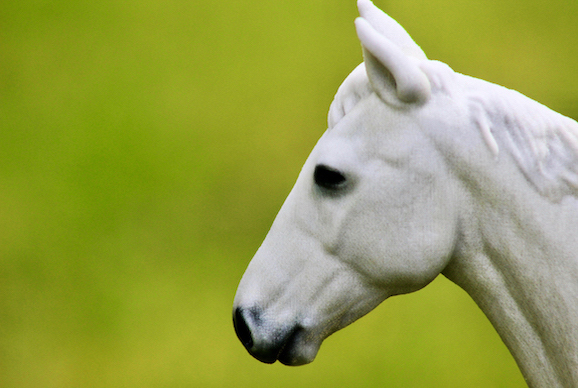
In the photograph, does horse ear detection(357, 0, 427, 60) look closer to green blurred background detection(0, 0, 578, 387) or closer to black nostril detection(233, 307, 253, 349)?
black nostril detection(233, 307, 253, 349)

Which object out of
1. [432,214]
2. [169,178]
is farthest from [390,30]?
[169,178]

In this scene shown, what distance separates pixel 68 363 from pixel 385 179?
138cm

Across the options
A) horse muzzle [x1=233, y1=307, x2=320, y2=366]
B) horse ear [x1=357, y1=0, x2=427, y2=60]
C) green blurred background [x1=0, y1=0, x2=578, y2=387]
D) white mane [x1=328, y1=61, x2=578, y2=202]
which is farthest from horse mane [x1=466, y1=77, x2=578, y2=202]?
green blurred background [x1=0, y1=0, x2=578, y2=387]

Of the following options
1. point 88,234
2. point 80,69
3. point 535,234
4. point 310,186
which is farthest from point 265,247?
point 80,69

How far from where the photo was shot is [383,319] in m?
1.52

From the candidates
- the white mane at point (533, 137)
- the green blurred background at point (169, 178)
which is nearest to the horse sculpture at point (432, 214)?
the white mane at point (533, 137)

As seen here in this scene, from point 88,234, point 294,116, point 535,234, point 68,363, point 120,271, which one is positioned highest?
point 535,234

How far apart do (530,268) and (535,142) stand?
12 cm

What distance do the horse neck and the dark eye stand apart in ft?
0.40

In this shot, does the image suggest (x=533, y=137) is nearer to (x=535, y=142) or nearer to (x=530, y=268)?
(x=535, y=142)

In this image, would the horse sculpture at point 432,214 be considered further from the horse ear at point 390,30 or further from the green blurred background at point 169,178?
the green blurred background at point 169,178

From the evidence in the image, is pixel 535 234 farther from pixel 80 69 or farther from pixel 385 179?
pixel 80 69

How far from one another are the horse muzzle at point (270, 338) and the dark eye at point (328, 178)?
15cm

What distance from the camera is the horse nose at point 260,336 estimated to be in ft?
1.72
